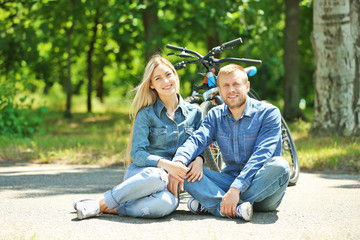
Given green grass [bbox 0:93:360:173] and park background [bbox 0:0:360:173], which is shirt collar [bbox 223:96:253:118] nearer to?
park background [bbox 0:0:360:173]

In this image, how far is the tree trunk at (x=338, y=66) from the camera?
7.69 metres

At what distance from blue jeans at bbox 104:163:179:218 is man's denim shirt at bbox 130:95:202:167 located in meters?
0.25

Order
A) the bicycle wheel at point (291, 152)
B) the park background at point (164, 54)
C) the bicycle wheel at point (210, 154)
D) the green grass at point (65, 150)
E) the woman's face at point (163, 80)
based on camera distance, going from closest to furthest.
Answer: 1. the woman's face at point (163, 80)
2. the bicycle wheel at point (210, 154)
3. the bicycle wheel at point (291, 152)
4. the green grass at point (65, 150)
5. the park background at point (164, 54)

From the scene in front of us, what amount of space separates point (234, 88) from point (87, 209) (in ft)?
4.74

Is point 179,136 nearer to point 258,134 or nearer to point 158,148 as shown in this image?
point 158,148

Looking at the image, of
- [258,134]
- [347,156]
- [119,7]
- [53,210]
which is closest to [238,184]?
[258,134]

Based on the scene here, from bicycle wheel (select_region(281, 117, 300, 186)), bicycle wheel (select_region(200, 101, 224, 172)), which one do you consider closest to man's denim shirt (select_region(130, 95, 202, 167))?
bicycle wheel (select_region(200, 101, 224, 172))

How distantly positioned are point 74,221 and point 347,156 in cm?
416

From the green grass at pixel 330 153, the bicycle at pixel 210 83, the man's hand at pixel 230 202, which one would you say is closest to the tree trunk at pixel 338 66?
the green grass at pixel 330 153

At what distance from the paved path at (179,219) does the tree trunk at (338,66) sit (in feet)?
8.08

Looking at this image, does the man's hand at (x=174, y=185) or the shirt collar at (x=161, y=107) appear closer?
the man's hand at (x=174, y=185)

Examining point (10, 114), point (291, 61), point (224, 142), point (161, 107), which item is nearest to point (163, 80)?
point (161, 107)

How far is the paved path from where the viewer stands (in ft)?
10.2

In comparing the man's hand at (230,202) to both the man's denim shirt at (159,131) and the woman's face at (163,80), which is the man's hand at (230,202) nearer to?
the man's denim shirt at (159,131)
